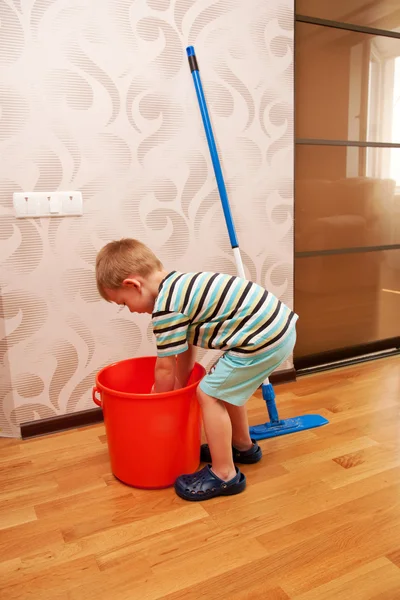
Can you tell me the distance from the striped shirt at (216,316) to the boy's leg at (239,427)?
0.88ft

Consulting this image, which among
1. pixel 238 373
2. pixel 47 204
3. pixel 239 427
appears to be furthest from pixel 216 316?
pixel 47 204

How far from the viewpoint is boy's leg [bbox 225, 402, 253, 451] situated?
156 centimetres

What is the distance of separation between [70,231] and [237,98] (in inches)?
34.2

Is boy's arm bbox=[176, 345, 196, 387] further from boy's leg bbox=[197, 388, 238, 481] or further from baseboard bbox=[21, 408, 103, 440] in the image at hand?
baseboard bbox=[21, 408, 103, 440]

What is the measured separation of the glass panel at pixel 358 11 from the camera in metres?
2.19

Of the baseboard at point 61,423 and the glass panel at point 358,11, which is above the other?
the glass panel at point 358,11

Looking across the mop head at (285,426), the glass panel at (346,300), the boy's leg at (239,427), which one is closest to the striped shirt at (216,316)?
the boy's leg at (239,427)

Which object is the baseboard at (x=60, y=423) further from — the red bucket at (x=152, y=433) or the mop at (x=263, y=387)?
the mop at (x=263, y=387)

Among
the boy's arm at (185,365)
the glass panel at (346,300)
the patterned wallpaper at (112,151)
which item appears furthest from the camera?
the glass panel at (346,300)

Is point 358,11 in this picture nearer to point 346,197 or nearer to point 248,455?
point 346,197

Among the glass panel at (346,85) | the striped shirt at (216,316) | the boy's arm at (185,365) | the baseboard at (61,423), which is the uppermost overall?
the glass panel at (346,85)

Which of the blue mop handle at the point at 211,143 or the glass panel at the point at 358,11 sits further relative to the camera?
the glass panel at the point at 358,11

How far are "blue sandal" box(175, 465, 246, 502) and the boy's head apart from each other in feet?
1.67

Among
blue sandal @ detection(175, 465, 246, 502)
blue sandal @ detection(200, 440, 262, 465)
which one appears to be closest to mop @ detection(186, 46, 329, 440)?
blue sandal @ detection(200, 440, 262, 465)
